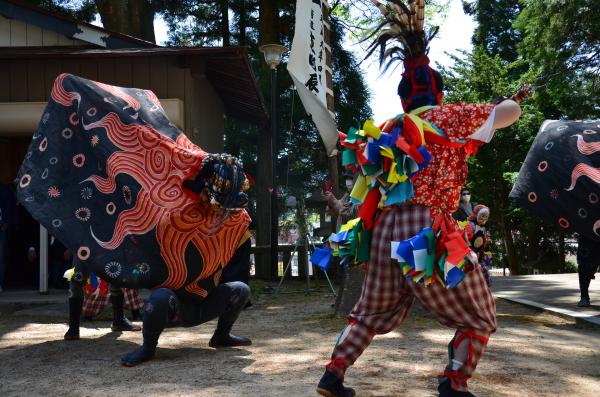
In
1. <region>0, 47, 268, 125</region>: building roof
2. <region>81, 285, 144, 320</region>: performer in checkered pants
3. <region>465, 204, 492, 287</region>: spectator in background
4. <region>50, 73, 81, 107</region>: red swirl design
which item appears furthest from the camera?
<region>0, 47, 268, 125</region>: building roof

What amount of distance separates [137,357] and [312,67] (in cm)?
396

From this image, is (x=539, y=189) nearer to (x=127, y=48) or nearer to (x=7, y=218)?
(x=127, y=48)

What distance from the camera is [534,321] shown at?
6.51 metres

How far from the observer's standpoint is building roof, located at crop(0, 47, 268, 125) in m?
8.40

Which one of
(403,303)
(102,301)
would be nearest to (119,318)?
(102,301)

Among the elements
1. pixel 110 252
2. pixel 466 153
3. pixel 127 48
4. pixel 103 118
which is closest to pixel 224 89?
pixel 127 48

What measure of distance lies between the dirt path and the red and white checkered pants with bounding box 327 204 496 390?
1.58 feet

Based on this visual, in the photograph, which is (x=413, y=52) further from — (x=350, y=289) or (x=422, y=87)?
(x=350, y=289)

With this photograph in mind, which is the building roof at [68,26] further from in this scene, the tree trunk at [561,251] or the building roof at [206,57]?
the tree trunk at [561,251]


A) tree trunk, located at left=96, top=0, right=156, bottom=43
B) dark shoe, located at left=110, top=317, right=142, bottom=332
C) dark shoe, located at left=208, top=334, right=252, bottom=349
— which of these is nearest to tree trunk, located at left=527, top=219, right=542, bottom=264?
tree trunk, located at left=96, top=0, right=156, bottom=43

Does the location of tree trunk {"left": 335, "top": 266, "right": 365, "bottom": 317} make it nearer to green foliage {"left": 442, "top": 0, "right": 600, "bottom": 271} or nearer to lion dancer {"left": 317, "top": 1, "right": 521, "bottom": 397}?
lion dancer {"left": 317, "top": 1, "right": 521, "bottom": 397}

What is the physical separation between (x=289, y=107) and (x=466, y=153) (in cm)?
1213

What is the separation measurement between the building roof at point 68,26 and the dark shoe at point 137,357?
5.81 m

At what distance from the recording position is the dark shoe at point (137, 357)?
175 inches
